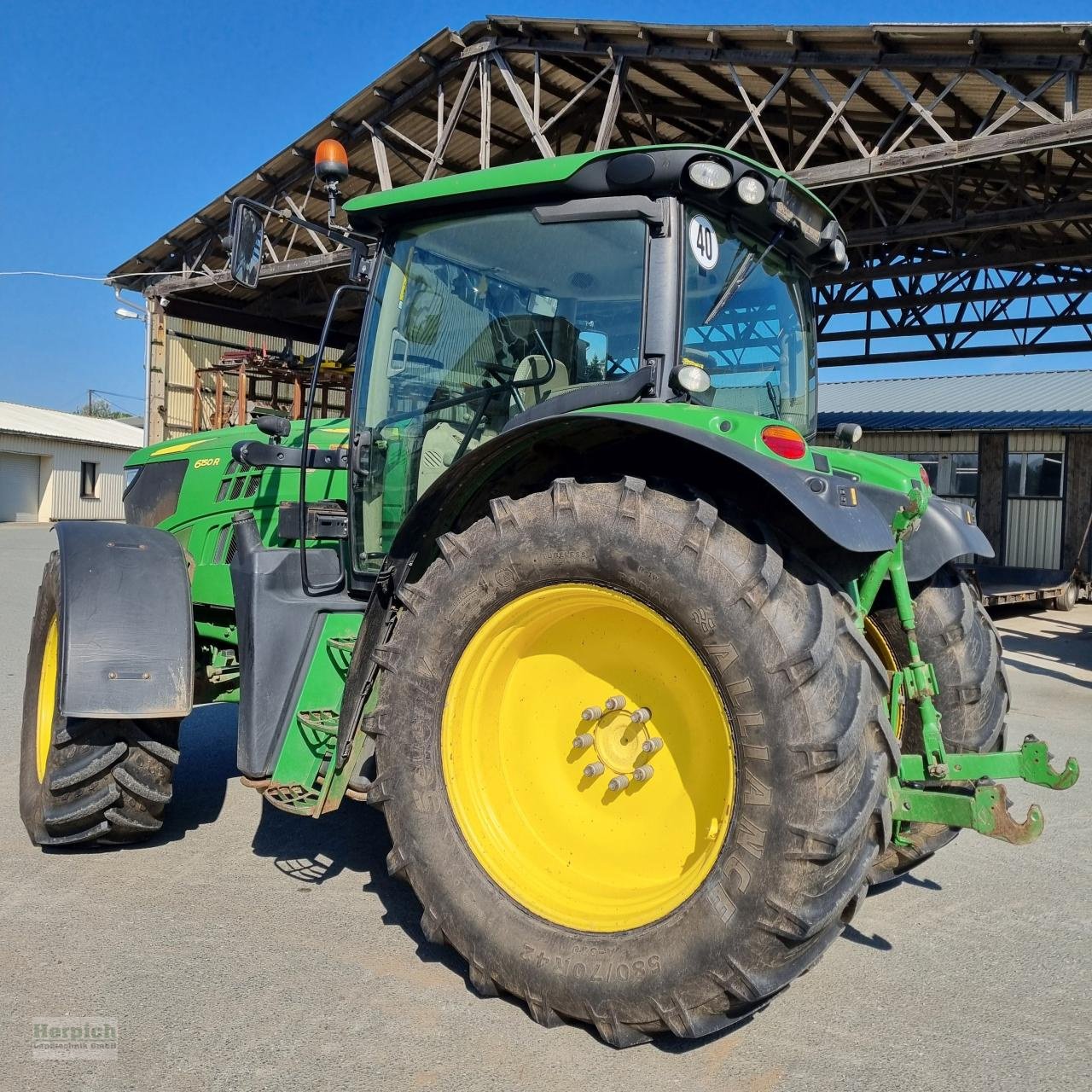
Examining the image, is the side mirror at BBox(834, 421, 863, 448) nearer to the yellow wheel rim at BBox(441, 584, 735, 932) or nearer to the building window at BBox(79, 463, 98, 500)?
the yellow wheel rim at BBox(441, 584, 735, 932)

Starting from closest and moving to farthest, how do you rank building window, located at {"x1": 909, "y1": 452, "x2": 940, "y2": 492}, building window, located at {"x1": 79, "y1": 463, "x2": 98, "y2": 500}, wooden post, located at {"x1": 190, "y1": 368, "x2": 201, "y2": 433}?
wooden post, located at {"x1": 190, "y1": 368, "x2": 201, "y2": 433} → building window, located at {"x1": 909, "y1": 452, "x2": 940, "y2": 492} → building window, located at {"x1": 79, "y1": 463, "x2": 98, "y2": 500}

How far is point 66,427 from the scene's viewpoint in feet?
121

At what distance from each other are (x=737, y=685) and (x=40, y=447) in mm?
36577

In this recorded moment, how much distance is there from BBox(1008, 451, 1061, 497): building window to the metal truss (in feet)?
6.07

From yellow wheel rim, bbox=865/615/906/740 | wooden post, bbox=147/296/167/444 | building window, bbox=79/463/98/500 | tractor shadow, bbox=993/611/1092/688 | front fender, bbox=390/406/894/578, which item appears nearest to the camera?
front fender, bbox=390/406/894/578

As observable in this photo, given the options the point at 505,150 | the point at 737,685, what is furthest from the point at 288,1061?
the point at 505,150

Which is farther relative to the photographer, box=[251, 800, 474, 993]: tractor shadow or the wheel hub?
box=[251, 800, 474, 993]: tractor shadow

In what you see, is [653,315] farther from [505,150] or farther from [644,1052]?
[505,150]

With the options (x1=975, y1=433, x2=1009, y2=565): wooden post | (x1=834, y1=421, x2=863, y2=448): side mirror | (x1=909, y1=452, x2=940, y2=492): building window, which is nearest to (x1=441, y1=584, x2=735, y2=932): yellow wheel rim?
(x1=834, y1=421, x2=863, y2=448): side mirror

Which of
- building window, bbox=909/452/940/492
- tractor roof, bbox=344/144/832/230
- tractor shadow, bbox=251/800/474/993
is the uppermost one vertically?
building window, bbox=909/452/940/492

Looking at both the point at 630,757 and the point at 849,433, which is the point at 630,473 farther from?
the point at 849,433

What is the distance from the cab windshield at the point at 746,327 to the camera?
9.86 feet

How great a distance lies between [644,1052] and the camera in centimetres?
257

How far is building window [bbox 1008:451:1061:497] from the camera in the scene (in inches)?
662
